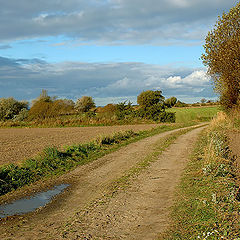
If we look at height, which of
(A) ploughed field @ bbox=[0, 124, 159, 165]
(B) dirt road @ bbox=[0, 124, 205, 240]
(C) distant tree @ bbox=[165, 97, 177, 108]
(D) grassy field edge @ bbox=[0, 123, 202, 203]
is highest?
(C) distant tree @ bbox=[165, 97, 177, 108]

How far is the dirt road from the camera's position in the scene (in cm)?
612

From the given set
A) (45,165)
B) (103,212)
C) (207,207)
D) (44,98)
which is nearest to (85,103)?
(44,98)

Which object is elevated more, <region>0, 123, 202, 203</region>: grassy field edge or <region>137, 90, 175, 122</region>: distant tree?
<region>137, 90, 175, 122</region>: distant tree

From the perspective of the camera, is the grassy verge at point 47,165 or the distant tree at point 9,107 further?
the distant tree at point 9,107

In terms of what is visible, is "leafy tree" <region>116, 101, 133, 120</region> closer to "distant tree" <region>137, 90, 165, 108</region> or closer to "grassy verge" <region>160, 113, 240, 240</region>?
"distant tree" <region>137, 90, 165, 108</region>

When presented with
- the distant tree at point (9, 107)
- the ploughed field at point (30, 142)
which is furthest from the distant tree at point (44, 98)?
the ploughed field at point (30, 142)

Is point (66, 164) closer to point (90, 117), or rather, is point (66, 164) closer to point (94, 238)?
point (94, 238)

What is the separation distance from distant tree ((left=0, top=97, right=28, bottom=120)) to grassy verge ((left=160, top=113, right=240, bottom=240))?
6048cm

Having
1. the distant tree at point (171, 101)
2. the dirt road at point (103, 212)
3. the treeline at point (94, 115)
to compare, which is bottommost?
the dirt road at point (103, 212)

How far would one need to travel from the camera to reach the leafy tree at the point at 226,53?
21188 millimetres

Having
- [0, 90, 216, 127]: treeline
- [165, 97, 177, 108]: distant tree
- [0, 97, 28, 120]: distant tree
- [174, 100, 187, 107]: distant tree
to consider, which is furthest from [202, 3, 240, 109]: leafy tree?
[165, 97, 177, 108]: distant tree

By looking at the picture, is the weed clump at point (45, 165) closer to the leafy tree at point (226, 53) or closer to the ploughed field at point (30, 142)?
the ploughed field at point (30, 142)

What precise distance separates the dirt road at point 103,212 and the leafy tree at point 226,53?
1248 centimetres

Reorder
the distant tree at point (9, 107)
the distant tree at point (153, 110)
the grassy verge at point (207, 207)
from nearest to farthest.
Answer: the grassy verge at point (207, 207) < the distant tree at point (153, 110) < the distant tree at point (9, 107)
